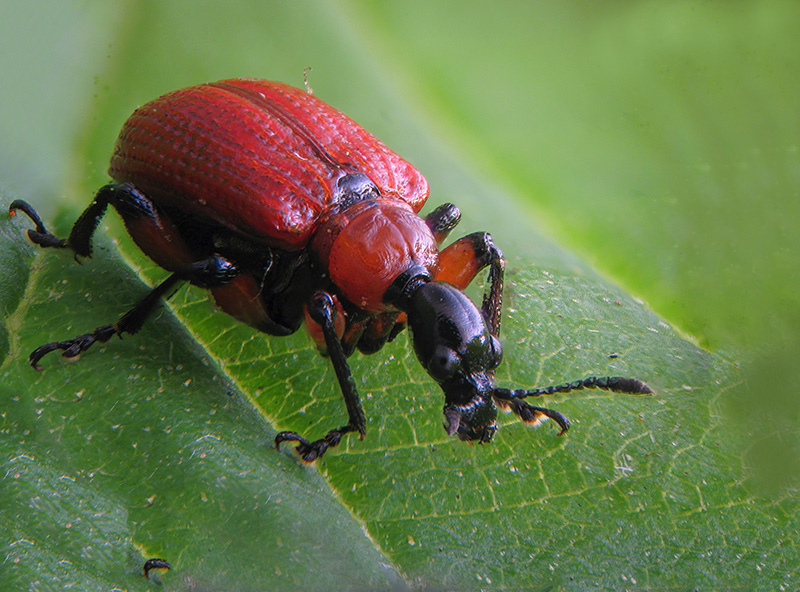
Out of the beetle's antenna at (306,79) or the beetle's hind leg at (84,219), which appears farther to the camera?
the beetle's antenna at (306,79)

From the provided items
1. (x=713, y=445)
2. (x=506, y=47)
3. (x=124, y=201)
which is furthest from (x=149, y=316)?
(x=506, y=47)

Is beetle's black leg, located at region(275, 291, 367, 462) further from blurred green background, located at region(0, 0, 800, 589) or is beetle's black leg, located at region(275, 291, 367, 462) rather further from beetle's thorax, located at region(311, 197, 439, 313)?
blurred green background, located at region(0, 0, 800, 589)

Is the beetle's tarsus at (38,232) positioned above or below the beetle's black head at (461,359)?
below

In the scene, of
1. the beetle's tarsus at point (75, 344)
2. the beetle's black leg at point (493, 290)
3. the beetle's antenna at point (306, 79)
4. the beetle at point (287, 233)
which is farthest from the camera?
the beetle's antenna at point (306, 79)

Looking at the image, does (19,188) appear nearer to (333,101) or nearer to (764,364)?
(333,101)

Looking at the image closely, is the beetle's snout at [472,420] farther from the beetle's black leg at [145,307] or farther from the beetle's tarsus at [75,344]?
the beetle's tarsus at [75,344]

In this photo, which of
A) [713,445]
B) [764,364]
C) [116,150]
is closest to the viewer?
[764,364]

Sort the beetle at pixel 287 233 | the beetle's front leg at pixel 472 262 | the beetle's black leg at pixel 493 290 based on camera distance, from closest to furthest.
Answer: the beetle at pixel 287 233 < the beetle's black leg at pixel 493 290 < the beetle's front leg at pixel 472 262

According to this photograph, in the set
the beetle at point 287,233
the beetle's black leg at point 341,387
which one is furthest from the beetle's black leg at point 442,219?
the beetle's black leg at point 341,387

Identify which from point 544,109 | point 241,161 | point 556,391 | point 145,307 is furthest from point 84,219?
point 544,109
